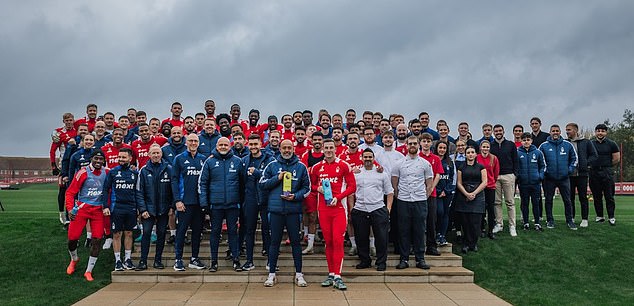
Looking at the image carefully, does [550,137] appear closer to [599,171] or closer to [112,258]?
[599,171]

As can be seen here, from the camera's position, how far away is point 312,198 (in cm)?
778

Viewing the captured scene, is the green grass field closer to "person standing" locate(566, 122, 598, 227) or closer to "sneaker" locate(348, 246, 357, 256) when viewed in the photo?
"person standing" locate(566, 122, 598, 227)

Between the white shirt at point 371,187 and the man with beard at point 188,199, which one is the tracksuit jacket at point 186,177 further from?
the white shirt at point 371,187

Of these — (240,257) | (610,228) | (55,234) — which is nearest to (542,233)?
(610,228)

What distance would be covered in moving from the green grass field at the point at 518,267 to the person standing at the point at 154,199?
80cm

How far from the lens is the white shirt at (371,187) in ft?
24.7

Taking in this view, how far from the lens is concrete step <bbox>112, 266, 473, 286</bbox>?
7.46 meters

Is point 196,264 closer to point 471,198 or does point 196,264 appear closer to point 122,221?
point 122,221

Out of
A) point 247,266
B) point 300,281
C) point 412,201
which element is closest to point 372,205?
point 412,201

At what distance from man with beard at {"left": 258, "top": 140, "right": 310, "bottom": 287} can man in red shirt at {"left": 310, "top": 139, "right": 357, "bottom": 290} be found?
307 millimetres

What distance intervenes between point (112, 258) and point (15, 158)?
8820cm

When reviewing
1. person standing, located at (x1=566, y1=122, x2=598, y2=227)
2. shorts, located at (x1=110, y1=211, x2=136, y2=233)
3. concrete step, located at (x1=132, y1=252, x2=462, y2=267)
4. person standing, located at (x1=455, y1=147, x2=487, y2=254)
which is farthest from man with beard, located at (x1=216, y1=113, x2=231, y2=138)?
person standing, located at (x1=566, y1=122, x2=598, y2=227)

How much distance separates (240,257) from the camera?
26.7 ft

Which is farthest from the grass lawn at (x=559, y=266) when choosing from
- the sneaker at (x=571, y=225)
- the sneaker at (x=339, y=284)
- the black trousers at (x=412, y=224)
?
the sneaker at (x=339, y=284)
